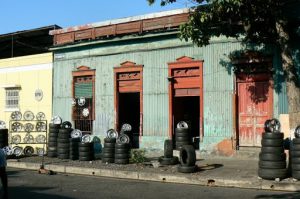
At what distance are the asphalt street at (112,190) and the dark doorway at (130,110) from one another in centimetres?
646

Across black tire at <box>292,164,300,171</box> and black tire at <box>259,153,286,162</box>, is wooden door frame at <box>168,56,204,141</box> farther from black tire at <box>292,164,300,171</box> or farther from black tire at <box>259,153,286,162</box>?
black tire at <box>292,164,300,171</box>

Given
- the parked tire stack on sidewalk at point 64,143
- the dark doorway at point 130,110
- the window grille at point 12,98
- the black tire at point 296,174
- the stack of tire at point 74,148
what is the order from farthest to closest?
the window grille at point 12,98 → the dark doorway at point 130,110 → the parked tire stack on sidewalk at point 64,143 → the stack of tire at point 74,148 → the black tire at point 296,174

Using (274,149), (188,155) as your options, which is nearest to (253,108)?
(188,155)

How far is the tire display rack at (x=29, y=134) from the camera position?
77.4 ft

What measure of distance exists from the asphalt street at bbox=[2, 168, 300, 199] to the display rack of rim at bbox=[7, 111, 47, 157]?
321 inches

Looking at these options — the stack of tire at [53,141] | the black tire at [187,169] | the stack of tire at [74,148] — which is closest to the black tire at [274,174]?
the black tire at [187,169]

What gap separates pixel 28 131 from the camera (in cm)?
2359

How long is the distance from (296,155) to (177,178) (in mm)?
3567

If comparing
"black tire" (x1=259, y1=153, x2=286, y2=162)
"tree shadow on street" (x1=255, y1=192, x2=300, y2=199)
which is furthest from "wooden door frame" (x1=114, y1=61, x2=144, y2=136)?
"tree shadow on street" (x1=255, y1=192, x2=300, y2=199)

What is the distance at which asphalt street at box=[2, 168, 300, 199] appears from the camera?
11.7 metres

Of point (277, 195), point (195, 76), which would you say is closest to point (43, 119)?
point (195, 76)

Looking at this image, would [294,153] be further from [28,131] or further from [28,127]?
[28,127]

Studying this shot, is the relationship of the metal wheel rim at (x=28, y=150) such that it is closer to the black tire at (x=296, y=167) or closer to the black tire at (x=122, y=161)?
Answer: the black tire at (x=122, y=161)

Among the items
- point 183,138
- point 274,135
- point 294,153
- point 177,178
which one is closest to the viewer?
point 294,153
